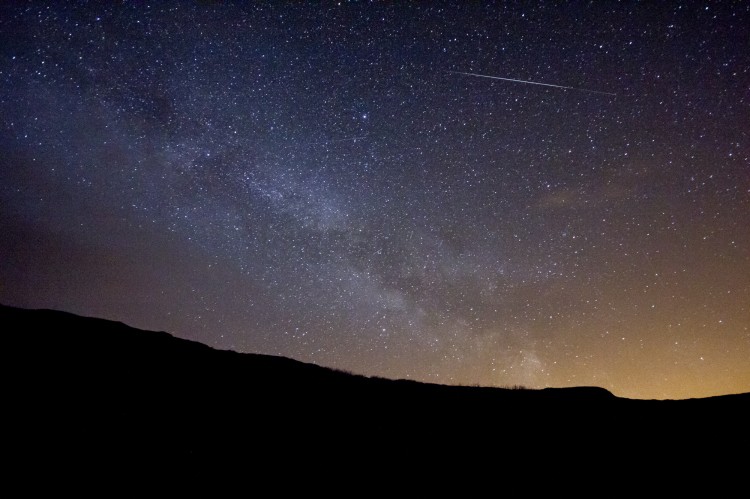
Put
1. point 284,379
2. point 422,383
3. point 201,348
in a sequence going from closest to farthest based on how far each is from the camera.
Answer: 1. point 284,379
2. point 201,348
3. point 422,383

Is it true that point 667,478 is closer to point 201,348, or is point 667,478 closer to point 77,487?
point 77,487

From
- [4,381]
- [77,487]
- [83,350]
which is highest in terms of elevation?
[83,350]

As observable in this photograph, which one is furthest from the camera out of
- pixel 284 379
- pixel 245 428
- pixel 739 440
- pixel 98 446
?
pixel 284 379

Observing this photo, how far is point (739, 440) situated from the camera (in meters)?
7.18

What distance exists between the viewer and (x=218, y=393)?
24.6 ft

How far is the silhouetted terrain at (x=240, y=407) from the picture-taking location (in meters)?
5.86

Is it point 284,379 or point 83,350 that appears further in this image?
point 284,379

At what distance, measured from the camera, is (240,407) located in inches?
283

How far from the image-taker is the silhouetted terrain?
5855 millimetres

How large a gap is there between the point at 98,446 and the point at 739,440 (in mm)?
11121

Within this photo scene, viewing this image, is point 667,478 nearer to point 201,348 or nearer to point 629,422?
point 629,422

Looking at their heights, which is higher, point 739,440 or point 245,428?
point 739,440

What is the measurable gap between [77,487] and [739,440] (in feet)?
36.0

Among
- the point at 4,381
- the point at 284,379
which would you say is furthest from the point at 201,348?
the point at 4,381
